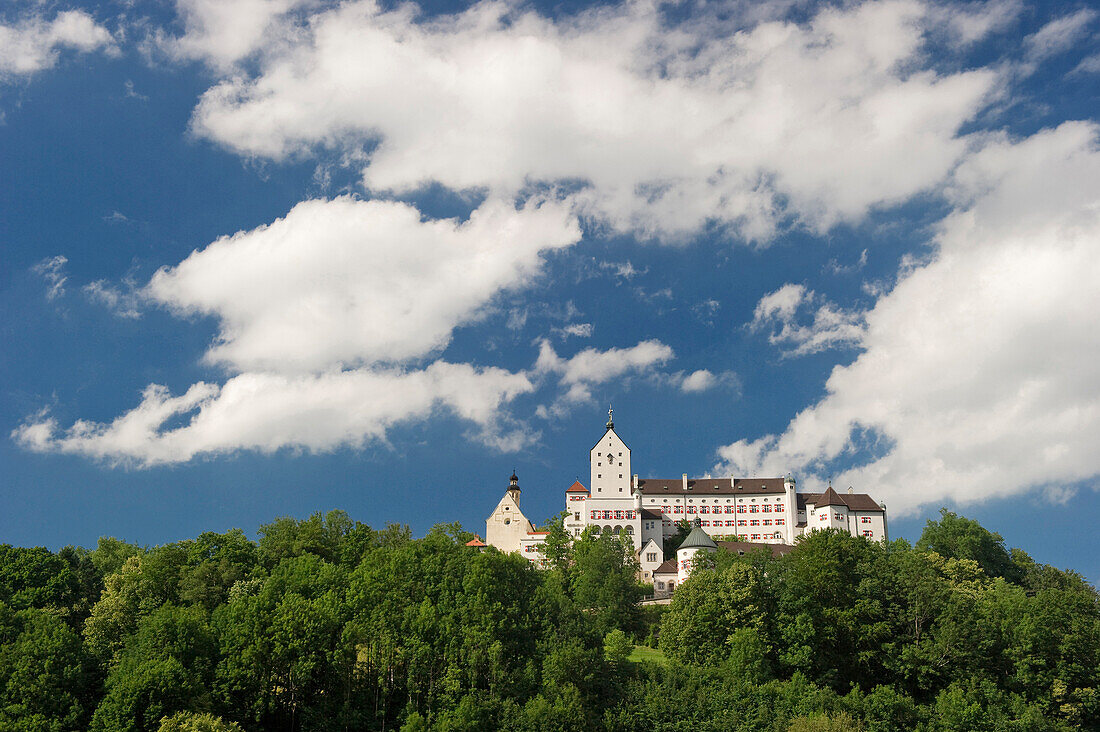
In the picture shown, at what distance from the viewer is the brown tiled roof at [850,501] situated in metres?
121

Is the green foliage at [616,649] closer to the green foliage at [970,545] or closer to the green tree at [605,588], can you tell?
the green tree at [605,588]

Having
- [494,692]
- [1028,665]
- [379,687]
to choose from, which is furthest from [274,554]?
[1028,665]

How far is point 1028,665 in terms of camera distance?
226 ft

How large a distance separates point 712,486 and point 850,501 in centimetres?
1760

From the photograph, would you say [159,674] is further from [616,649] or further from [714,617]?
[714,617]

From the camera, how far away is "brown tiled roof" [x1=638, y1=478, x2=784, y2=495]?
128 metres

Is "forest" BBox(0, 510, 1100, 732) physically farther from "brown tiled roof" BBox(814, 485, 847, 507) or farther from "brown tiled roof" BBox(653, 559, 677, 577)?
"brown tiled roof" BBox(814, 485, 847, 507)

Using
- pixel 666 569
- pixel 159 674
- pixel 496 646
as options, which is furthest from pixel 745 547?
pixel 159 674

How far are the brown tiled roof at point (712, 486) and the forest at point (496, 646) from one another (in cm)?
4516

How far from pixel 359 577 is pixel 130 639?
14.3 metres

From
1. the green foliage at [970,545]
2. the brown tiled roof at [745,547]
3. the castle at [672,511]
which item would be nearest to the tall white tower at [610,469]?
the castle at [672,511]

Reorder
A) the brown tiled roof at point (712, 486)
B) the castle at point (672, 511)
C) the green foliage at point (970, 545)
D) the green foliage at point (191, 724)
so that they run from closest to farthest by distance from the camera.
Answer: the green foliage at point (191, 724) < the green foliage at point (970, 545) < the castle at point (672, 511) < the brown tiled roof at point (712, 486)

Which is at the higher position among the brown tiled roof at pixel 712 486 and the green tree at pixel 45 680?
the brown tiled roof at pixel 712 486

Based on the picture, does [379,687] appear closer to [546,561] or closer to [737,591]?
[737,591]
